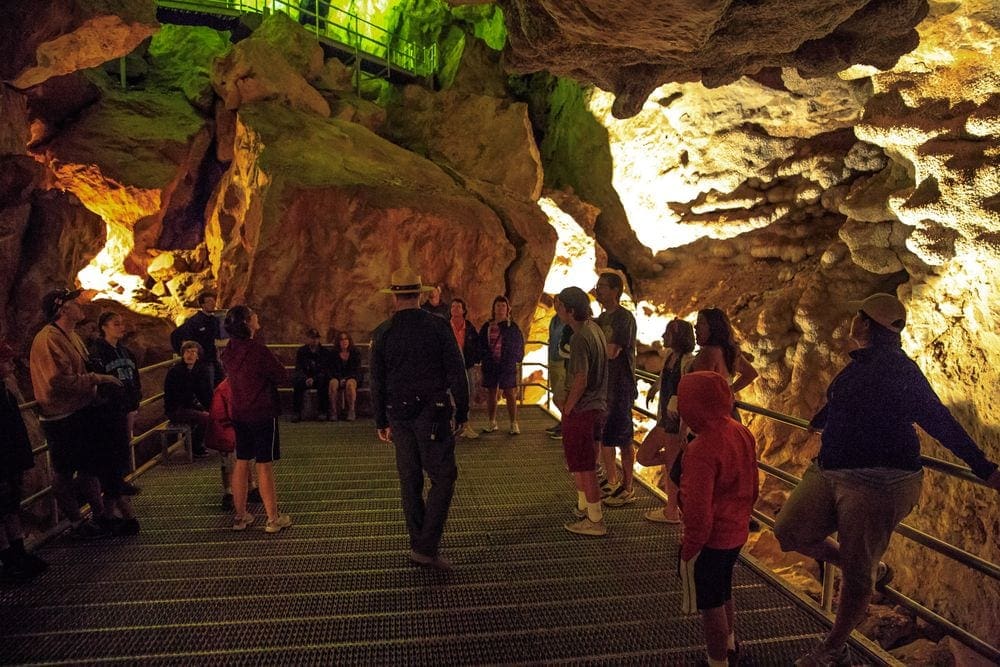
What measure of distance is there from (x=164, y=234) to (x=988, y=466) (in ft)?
62.5

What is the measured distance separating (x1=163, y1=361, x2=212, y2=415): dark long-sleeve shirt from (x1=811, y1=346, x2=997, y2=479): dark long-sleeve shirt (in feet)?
20.2

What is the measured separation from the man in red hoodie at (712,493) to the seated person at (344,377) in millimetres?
7239

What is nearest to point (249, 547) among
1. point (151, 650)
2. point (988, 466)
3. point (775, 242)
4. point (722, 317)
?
point (151, 650)

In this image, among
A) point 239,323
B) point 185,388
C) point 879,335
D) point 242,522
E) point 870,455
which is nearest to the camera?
point 870,455

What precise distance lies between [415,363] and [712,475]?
7.11 feet

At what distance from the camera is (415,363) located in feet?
14.4

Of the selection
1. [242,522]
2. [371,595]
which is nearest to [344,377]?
[242,522]

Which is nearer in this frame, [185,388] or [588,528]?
[588,528]

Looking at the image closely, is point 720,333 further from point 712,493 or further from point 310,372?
point 310,372

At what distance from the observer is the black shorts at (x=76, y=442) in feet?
15.3

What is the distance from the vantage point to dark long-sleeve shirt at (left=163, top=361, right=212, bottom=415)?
6914 mm

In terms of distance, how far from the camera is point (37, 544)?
4.77 metres

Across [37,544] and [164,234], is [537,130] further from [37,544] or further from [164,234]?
[37,544]

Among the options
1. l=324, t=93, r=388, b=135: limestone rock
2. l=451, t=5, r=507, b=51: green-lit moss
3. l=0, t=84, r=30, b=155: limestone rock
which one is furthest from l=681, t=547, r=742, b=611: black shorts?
l=451, t=5, r=507, b=51: green-lit moss
